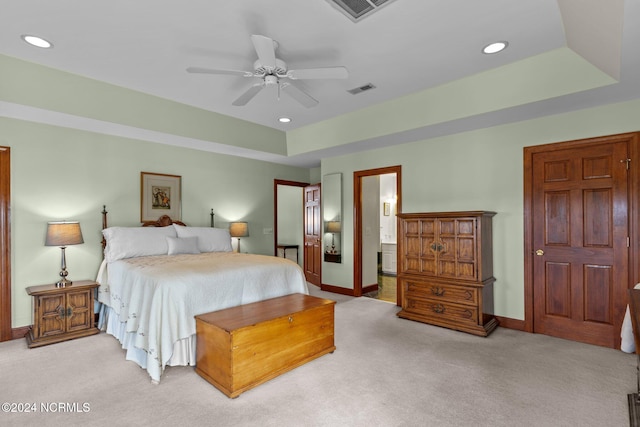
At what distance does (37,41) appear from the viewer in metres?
2.87

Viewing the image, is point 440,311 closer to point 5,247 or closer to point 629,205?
point 629,205

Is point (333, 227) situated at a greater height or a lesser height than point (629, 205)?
lesser

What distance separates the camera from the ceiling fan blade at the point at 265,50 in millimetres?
2371

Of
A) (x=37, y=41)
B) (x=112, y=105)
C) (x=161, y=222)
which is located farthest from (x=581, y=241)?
(x=37, y=41)

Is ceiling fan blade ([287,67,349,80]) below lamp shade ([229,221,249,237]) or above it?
above

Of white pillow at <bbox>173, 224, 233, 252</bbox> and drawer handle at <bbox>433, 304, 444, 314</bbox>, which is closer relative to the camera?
drawer handle at <bbox>433, 304, 444, 314</bbox>

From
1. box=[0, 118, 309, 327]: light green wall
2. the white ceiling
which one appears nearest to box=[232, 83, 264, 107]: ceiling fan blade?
the white ceiling

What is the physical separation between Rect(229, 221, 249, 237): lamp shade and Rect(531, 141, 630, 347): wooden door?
4.26 meters

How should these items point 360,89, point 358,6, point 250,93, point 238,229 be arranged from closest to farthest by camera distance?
1. point 358,6
2. point 250,93
3. point 360,89
4. point 238,229

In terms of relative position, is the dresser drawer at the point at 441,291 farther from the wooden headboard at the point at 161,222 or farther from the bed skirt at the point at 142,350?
the wooden headboard at the point at 161,222

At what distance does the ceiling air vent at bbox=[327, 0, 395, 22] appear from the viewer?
92.1 inches

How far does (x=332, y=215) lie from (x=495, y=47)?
3709mm

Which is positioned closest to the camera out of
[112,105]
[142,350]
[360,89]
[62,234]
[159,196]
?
[142,350]

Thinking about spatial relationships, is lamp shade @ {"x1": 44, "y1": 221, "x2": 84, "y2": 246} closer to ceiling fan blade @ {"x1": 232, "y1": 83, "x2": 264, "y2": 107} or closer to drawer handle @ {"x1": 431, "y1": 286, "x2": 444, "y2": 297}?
ceiling fan blade @ {"x1": 232, "y1": 83, "x2": 264, "y2": 107}
